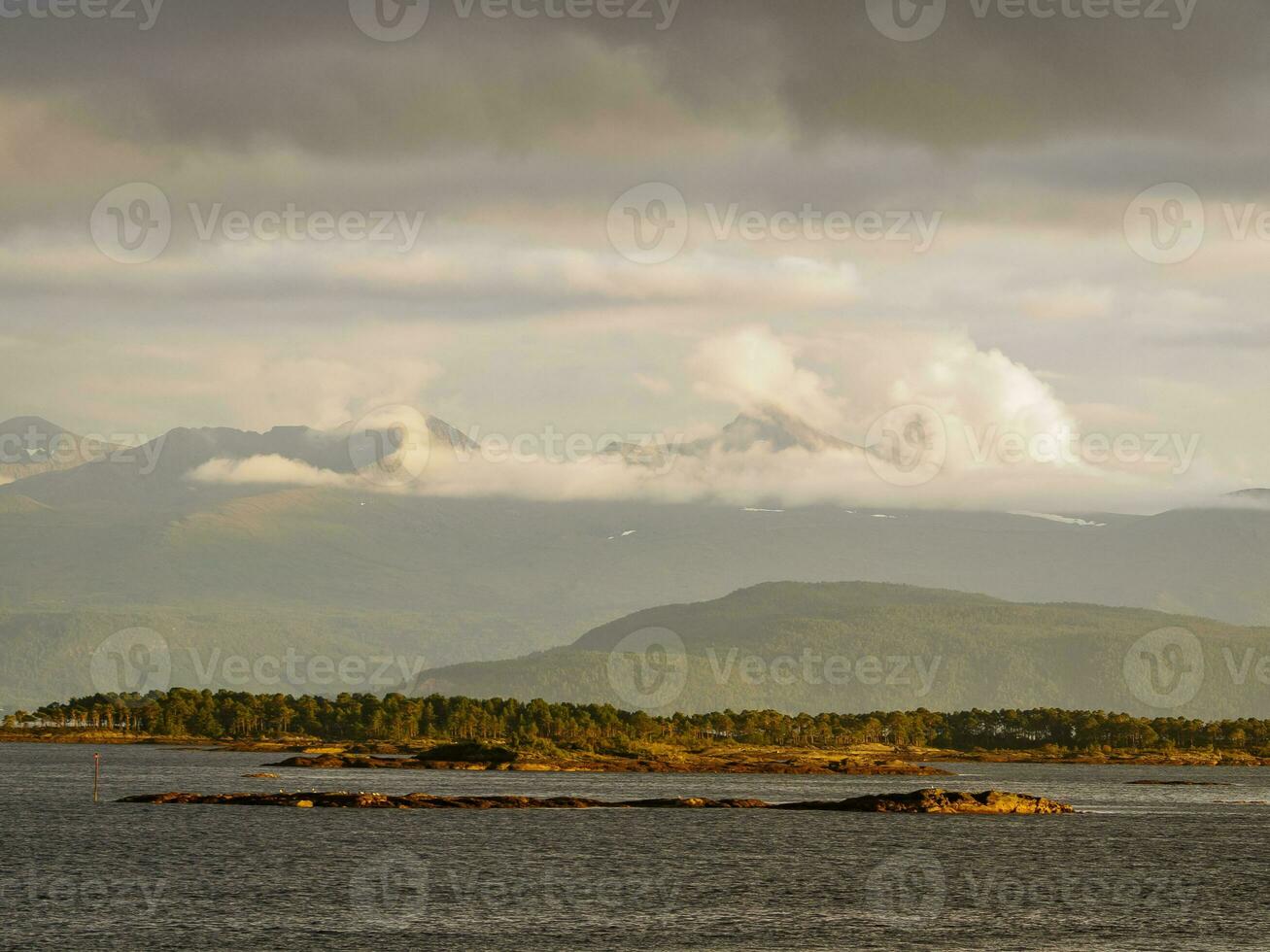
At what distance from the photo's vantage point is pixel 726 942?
112m

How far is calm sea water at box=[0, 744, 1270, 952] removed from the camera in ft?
374

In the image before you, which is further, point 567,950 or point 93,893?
point 93,893

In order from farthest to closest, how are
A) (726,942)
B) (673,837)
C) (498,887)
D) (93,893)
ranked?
(673,837)
(498,887)
(93,893)
(726,942)

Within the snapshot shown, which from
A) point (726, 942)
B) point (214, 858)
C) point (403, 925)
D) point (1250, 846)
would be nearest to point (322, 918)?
point (403, 925)

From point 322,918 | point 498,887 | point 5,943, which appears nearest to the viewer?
point 5,943

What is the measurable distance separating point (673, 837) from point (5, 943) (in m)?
90.6

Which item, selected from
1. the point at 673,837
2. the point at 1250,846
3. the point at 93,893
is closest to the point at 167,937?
the point at 93,893

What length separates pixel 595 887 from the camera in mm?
139125

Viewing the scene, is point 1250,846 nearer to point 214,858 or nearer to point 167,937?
point 214,858

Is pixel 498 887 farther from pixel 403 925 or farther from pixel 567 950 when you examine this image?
pixel 567 950

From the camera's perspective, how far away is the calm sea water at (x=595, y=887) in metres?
114

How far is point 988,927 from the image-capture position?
122 meters

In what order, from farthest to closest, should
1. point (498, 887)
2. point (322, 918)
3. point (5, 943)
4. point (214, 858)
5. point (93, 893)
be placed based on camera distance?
point (214, 858), point (498, 887), point (93, 893), point (322, 918), point (5, 943)

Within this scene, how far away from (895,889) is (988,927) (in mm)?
21180
